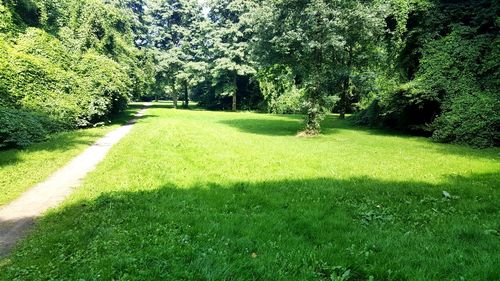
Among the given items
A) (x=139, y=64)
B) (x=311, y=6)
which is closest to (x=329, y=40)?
(x=311, y=6)

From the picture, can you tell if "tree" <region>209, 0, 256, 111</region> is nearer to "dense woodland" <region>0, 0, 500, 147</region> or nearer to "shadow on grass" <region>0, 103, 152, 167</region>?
"dense woodland" <region>0, 0, 500, 147</region>

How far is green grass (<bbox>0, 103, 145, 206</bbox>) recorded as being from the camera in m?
10.1

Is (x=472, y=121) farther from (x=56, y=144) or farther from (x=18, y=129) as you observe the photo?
(x=18, y=129)

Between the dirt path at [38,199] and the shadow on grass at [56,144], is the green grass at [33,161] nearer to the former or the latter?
the shadow on grass at [56,144]

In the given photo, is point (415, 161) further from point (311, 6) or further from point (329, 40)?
point (311, 6)

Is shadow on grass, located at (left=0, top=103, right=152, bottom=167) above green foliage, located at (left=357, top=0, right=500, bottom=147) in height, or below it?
below

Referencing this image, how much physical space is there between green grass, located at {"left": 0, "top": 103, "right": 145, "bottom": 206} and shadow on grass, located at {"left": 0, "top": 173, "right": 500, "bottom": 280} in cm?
282

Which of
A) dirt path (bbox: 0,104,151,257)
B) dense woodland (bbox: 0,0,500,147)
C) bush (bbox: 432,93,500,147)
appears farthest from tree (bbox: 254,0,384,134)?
dirt path (bbox: 0,104,151,257)

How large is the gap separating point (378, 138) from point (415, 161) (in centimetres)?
809

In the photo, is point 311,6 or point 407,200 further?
point 311,6

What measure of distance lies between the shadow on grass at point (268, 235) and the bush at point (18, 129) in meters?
9.39

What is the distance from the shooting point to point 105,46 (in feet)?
114

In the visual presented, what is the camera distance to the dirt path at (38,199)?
703 cm

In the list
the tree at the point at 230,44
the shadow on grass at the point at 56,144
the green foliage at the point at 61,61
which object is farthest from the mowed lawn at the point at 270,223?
the tree at the point at 230,44
